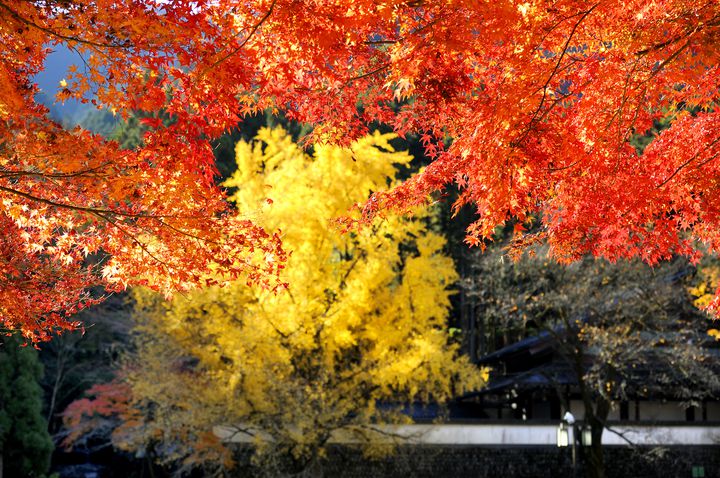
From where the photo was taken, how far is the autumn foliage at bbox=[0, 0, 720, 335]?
4.93 meters

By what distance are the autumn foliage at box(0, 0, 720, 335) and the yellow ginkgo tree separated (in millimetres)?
7653

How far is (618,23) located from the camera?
5.78 m

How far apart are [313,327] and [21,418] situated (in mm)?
9996

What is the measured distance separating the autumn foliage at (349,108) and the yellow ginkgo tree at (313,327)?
765 centimetres

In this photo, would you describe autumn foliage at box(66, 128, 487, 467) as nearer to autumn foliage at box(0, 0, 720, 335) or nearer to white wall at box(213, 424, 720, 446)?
white wall at box(213, 424, 720, 446)

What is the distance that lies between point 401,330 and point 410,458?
4.03 metres

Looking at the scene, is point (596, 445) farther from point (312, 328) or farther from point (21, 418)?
point (21, 418)

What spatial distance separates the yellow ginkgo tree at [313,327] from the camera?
14203mm

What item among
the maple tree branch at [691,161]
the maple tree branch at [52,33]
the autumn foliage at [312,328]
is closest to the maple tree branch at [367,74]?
the maple tree branch at [52,33]

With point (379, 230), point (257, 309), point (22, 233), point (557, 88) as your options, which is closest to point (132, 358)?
point (257, 309)

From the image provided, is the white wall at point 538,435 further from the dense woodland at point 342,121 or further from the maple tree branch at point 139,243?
the maple tree branch at point 139,243

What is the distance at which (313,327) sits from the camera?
14.1m

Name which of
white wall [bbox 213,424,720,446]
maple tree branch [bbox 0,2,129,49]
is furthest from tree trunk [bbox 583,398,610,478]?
maple tree branch [bbox 0,2,129,49]

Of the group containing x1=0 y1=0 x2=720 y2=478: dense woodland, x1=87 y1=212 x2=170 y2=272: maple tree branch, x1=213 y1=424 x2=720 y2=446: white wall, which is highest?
x1=0 y1=0 x2=720 y2=478: dense woodland
